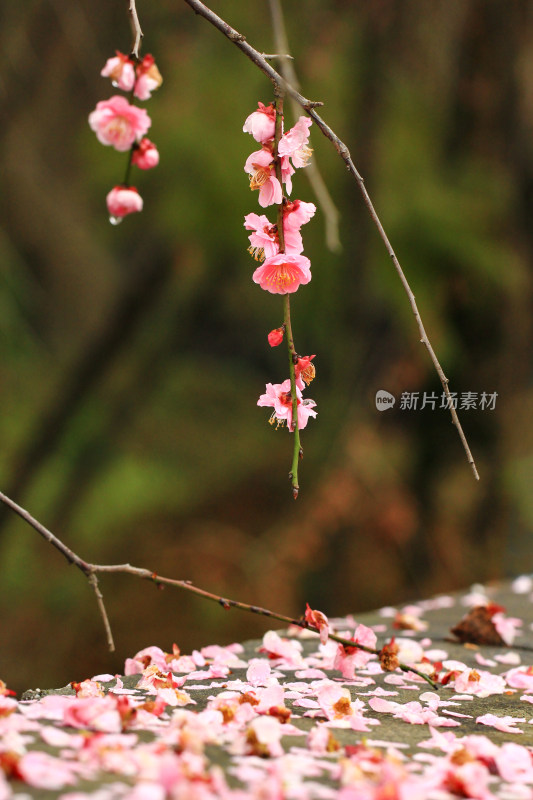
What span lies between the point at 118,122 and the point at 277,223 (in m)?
0.21

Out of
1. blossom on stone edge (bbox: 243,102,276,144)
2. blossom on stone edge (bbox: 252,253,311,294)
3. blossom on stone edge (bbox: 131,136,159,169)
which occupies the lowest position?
blossom on stone edge (bbox: 252,253,311,294)

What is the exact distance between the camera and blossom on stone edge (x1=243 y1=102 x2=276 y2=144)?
698 millimetres

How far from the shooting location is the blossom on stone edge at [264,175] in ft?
2.29

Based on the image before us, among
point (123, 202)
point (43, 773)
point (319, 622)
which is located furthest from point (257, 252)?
point (43, 773)

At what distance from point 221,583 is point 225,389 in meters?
1.13

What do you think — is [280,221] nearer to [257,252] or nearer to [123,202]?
[257,252]

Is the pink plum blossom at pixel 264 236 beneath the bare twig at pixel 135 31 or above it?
beneath

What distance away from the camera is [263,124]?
0.70m

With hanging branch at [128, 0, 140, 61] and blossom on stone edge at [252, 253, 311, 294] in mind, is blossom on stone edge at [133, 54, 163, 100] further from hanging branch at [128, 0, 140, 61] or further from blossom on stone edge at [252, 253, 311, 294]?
blossom on stone edge at [252, 253, 311, 294]

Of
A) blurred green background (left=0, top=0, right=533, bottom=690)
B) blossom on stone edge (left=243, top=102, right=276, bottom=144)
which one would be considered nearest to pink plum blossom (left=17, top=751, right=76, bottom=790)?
blossom on stone edge (left=243, top=102, right=276, bottom=144)

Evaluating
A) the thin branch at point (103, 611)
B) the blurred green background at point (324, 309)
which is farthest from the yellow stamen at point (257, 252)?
the blurred green background at point (324, 309)

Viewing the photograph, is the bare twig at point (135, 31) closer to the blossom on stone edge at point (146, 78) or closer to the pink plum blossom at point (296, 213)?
the blossom on stone edge at point (146, 78)

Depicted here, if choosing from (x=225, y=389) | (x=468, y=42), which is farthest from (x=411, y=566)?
(x=468, y=42)

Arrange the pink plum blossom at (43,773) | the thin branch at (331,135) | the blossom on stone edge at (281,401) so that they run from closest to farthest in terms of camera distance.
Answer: the pink plum blossom at (43,773) → the thin branch at (331,135) → the blossom on stone edge at (281,401)
